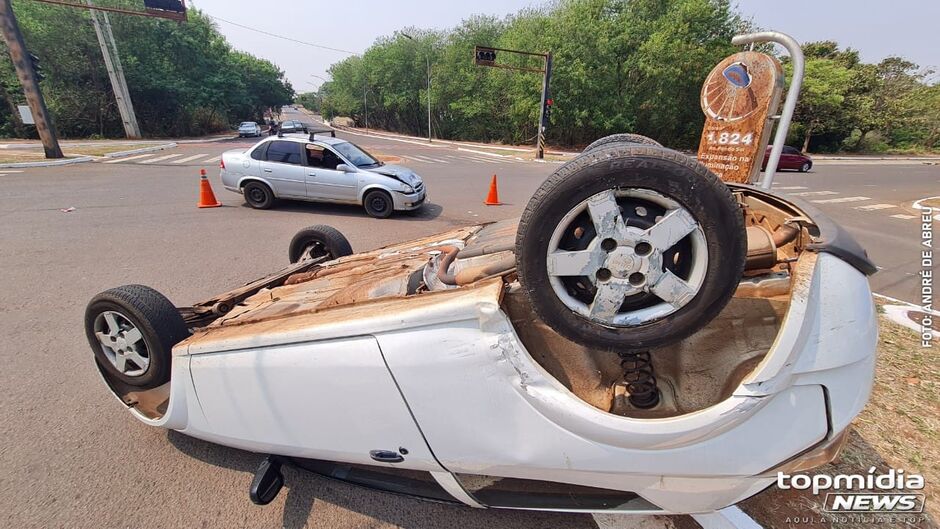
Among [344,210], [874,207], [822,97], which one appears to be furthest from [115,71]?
[822,97]

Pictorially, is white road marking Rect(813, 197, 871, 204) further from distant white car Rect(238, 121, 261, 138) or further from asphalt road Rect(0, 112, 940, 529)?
distant white car Rect(238, 121, 261, 138)

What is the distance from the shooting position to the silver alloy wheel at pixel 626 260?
1.31 m

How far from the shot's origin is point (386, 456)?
5.34 feet

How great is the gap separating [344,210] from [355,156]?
3.96ft

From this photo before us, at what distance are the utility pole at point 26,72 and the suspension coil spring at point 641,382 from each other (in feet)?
61.9

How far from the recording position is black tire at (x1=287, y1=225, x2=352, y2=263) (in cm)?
379

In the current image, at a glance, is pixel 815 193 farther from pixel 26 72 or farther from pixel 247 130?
pixel 247 130

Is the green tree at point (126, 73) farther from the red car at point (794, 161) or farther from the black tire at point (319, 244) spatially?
the red car at point (794, 161)

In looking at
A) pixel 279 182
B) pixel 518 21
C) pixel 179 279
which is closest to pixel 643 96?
pixel 518 21

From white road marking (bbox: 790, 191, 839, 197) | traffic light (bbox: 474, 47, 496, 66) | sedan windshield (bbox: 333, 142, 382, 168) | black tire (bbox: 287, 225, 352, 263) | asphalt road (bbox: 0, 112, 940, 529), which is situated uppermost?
traffic light (bbox: 474, 47, 496, 66)

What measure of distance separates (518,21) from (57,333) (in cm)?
4129

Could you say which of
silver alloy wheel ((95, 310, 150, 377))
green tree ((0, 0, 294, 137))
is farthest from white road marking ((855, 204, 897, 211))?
green tree ((0, 0, 294, 137))

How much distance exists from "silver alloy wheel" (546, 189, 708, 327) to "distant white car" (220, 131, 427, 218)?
22.7 feet

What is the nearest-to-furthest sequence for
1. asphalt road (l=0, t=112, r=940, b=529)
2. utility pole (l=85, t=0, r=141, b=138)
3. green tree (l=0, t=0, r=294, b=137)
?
asphalt road (l=0, t=112, r=940, b=529) → utility pole (l=85, t=0, r=141, b=138) → green tree (l=0, t=0, r=294, b=137)
